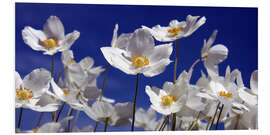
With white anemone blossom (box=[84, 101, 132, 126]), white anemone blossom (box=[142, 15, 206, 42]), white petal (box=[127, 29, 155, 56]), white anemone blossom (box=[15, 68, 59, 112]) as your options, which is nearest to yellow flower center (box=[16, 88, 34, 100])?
white anemone blossom (box=[15, 68, 59, 112])

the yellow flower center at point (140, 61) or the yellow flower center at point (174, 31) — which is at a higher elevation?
the yellow flower center at point (174, 31)

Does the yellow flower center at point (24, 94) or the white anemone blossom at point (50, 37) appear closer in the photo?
the yellow flower center at point (24, 94)

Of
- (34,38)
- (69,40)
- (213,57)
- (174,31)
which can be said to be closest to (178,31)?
(174,31)

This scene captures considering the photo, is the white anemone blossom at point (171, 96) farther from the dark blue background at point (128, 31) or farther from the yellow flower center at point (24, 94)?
the dark blue background at point (128, 31)

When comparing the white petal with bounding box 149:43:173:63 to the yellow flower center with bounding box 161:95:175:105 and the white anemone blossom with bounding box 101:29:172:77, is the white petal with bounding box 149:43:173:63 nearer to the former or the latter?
the white anemone blossom with bounding box 101:29:172:77

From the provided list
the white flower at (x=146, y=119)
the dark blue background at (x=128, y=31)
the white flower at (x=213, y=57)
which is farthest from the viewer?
the dark blue background at (x=128, y=31)

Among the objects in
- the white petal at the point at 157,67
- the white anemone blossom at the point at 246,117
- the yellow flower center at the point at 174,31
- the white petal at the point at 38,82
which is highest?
the yellow flower center at the point at 174,31

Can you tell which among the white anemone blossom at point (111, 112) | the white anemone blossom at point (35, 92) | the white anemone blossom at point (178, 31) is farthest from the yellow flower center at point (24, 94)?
the white anemone blossom at point (178, 31)
